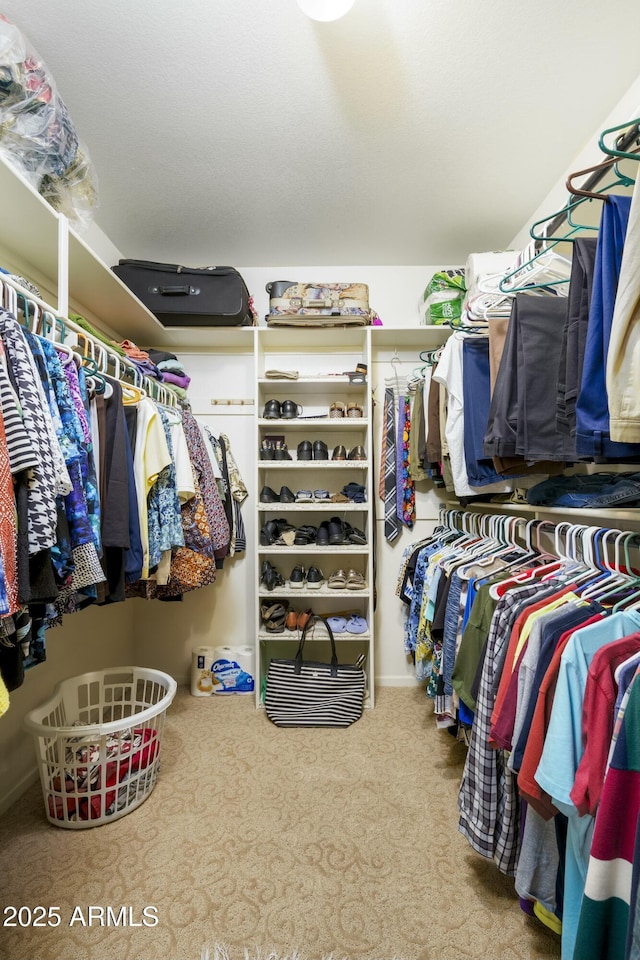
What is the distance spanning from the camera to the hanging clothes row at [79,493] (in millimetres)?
931

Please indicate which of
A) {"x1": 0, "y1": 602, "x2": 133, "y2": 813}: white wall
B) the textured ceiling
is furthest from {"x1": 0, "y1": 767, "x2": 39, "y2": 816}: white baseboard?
the textured ceiling

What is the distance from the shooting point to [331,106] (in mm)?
1682

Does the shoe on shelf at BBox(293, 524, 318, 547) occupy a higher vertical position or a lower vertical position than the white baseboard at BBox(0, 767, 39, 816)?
higher

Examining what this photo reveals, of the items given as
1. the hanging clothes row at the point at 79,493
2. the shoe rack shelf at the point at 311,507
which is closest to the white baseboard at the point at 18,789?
the hanging clothes row at the point at 79,493

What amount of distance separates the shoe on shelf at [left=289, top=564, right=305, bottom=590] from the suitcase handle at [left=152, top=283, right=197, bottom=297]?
5.37 ft

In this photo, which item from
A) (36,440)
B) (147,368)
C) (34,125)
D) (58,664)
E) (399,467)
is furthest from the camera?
(399,467)

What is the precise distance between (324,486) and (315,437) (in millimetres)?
314

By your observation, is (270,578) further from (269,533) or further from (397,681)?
(397,681)

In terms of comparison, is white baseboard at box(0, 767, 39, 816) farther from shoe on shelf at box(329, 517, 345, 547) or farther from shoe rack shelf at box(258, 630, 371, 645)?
shoe on shelf at box(329, 517, 345, 547)

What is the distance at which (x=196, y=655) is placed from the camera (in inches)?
104

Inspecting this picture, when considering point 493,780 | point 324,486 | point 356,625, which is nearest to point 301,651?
point 356,625

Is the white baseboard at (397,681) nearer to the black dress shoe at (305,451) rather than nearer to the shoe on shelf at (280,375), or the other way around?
the black dress shoe at (305,451)

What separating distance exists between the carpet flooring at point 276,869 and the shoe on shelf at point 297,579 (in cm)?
79

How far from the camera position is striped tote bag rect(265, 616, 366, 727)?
2.27 metres
